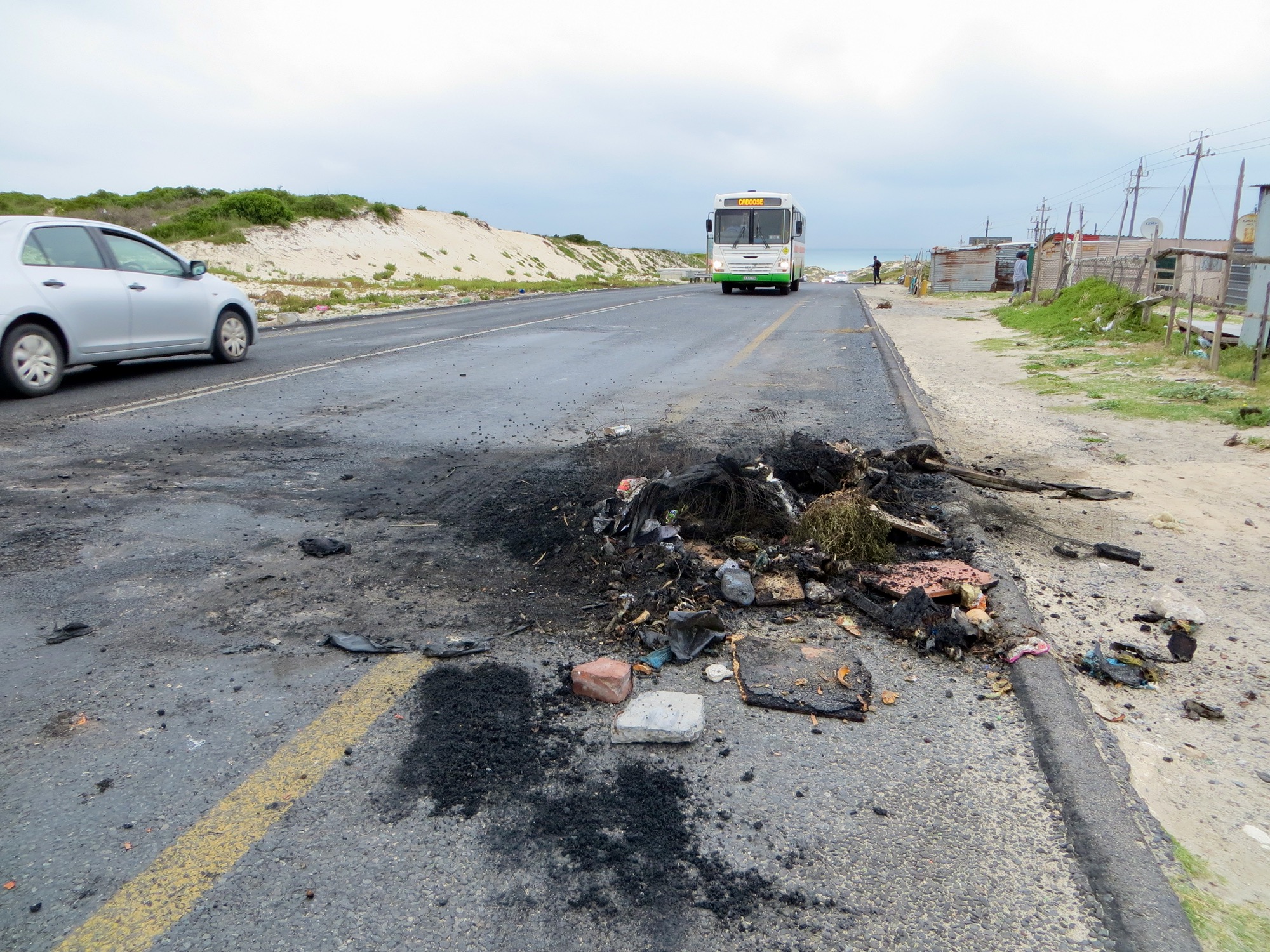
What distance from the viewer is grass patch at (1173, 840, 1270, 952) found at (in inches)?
84.7

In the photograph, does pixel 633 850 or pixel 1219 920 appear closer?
pixel 1219 920

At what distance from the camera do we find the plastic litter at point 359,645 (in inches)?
139

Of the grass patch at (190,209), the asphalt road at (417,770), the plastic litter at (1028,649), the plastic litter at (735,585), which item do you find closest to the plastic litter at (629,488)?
the asphalt road at (417,770)

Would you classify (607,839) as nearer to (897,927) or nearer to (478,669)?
(897,927)

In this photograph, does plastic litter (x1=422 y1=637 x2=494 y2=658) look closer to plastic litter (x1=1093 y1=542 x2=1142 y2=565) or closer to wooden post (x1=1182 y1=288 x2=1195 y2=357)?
plastic litter (x1=1093 y1=542 x2=1142 y2=565)

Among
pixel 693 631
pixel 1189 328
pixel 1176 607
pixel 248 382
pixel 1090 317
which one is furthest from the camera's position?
pixel 1090 317

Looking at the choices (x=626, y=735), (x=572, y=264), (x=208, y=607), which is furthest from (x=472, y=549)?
(x=572, y=264)

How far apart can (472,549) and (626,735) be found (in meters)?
1.99

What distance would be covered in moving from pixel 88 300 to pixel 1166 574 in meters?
10.2

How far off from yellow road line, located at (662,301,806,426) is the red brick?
4.84 m

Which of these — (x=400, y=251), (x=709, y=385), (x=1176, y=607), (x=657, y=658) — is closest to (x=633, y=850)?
(x=657, y=658)

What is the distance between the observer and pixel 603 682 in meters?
3.22

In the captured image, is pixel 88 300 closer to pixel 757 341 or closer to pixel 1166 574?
pixel 1166 574

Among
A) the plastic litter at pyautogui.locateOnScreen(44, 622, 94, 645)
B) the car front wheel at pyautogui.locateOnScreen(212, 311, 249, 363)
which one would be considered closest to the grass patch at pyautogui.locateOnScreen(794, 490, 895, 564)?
the plastic litter at pyautogui.locateOnScreen(44, 622, 94, 645)
